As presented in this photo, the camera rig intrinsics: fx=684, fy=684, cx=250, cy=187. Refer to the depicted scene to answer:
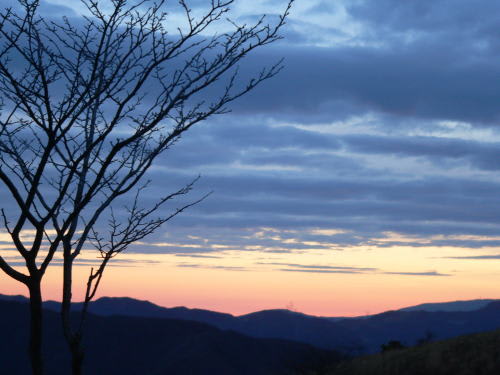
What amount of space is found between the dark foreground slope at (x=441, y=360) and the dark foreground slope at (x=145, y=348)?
116 meters

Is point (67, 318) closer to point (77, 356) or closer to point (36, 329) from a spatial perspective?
point (77, 356)

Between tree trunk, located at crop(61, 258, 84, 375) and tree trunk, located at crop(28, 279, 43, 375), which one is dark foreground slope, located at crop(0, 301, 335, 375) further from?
tree trunk, located at crop(28, 279, 43, 375)

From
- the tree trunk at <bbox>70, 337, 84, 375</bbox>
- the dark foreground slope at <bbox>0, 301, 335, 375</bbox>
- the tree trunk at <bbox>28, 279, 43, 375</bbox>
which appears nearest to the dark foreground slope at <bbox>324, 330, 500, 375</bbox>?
the tree trunk at <bbox>70, 337, 84, 375</bbox>

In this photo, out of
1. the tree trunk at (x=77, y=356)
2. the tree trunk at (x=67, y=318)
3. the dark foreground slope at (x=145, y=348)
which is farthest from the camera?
the dark foreground slope at (x=145, y=348)

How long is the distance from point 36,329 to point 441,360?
29207 millimetres

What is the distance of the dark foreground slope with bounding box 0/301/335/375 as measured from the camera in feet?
527

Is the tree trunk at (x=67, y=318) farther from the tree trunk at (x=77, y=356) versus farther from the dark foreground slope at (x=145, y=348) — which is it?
the dark foreground slope at (x=145, y=348)

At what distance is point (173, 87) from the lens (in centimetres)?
728

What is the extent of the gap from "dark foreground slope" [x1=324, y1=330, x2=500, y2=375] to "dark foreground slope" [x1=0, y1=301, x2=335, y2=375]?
116 metres

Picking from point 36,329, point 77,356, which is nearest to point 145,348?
point 77,356

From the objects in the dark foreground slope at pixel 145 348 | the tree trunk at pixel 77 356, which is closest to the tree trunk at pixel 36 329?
the tree trunk at pixel 77 356

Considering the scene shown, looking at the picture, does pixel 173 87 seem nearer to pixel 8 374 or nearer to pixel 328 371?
pixel 328 371

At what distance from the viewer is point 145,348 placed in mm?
181500

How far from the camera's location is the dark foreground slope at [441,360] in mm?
30516
